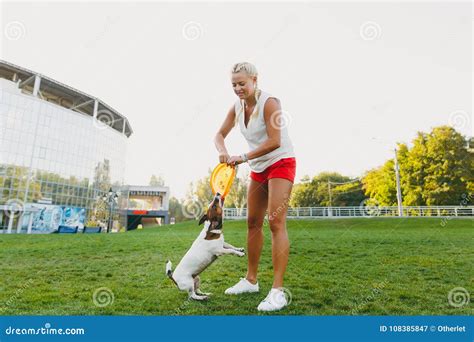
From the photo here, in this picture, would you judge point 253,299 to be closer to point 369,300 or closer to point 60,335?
point 369,300

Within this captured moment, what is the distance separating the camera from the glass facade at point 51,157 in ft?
77.3

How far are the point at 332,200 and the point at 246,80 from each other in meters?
34.4

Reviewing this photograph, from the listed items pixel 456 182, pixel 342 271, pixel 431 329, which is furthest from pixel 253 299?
pixel 456 182

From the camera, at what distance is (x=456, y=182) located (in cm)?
1862

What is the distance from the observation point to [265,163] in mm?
2424

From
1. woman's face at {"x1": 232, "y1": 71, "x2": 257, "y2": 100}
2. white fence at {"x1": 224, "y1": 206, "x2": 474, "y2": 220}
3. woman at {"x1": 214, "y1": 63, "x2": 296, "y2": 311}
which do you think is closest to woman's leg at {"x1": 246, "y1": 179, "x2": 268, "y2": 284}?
woman at {"x1": 214, "y1": 63, "x2": 296, "y2": 311}

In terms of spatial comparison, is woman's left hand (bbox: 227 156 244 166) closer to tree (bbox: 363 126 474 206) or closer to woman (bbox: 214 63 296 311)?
woman (bbox: 214 63 296 311)
